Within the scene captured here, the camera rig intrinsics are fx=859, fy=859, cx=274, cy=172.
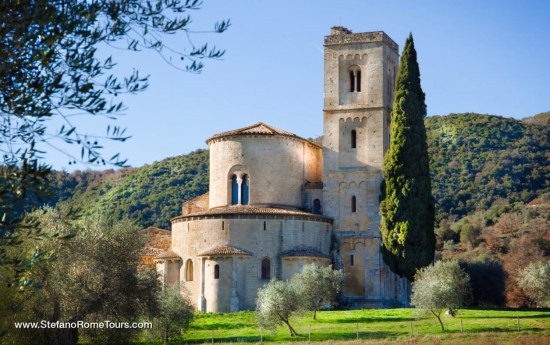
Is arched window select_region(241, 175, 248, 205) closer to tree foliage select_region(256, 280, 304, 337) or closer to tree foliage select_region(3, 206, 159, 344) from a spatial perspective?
tree foliage select_region(256, 280, 304, 337)

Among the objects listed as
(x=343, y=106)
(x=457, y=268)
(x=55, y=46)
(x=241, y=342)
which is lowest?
(x=241, y=342)

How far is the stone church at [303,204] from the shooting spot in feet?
135

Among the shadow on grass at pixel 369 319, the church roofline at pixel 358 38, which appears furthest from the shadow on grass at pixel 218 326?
the church roofline at pixel 358 38

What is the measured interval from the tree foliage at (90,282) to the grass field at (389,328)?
519cm

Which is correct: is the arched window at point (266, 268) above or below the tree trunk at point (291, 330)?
above

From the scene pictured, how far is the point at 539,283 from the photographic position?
3991cm

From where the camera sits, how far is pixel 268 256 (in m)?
41.3

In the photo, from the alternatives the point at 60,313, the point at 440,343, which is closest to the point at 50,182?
the point at 60,313

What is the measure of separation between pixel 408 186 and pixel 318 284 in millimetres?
6255

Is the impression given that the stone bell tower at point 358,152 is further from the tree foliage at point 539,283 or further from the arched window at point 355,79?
the tree foliage at point 539,283

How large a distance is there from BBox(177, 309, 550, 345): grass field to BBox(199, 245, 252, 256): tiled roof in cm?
348

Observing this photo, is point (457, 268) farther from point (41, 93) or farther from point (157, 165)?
point (157, 165)

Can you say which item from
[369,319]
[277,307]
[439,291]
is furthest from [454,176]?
[277,307]

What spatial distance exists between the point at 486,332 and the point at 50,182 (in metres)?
22.9
